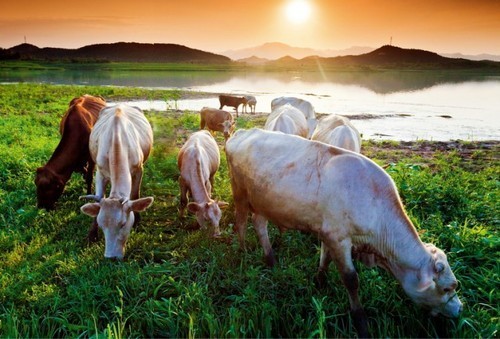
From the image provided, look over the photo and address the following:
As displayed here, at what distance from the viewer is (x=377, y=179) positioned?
402 centimetres

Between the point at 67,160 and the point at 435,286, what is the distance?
6.90 m

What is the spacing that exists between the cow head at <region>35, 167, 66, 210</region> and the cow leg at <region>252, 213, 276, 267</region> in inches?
167

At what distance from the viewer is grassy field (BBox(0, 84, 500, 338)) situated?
13.1ft

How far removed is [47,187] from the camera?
23.3ft

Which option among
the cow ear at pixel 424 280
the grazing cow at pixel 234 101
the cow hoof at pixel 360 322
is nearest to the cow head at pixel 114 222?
the cow hoof at pixel 360 322

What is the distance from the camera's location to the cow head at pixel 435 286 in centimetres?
371

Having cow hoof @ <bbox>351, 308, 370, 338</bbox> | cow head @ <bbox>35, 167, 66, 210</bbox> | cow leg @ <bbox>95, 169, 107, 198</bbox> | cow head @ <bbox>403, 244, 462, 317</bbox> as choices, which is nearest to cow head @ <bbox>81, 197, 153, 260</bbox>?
cow leg @ <bbox>95, 169, 107, 198</bbox>

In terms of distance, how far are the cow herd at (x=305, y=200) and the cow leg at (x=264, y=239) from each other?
0.6 inches

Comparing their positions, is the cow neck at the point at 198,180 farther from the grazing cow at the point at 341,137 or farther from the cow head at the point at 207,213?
the grazing cow at the point at 341,137

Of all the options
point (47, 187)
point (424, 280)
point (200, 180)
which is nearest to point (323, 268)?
point (424, 280)

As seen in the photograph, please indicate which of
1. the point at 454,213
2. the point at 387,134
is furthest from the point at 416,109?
the point at 454,213

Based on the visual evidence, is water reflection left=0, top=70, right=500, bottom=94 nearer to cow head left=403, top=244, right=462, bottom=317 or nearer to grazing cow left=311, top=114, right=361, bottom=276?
grazing cow left=311, top=114, right=361, bottom=276

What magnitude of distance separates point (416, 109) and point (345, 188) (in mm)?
24593

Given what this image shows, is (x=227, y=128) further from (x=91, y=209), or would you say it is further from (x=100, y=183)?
(x=91, y=209)
